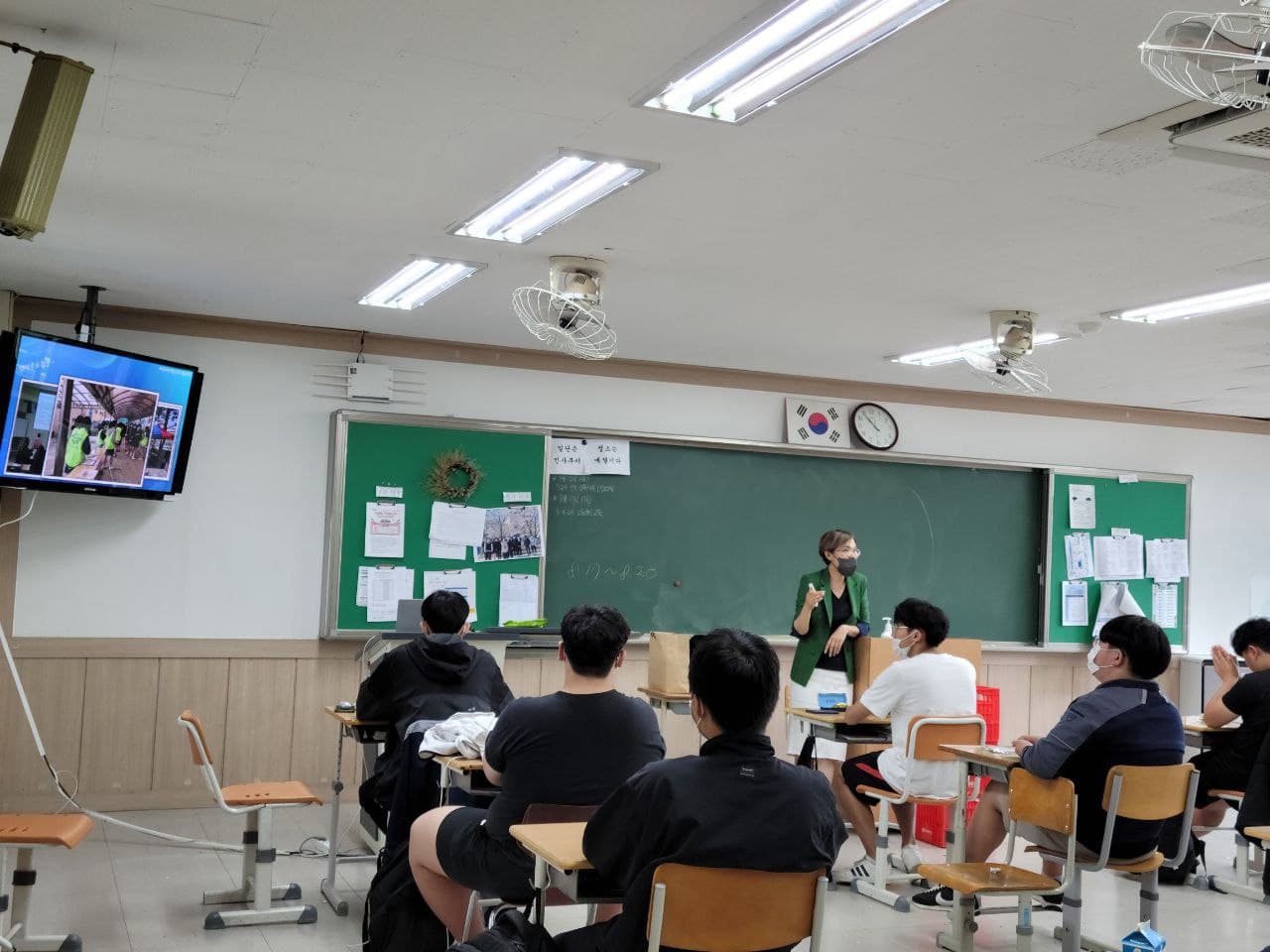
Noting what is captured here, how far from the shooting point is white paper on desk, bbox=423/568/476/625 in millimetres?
6941

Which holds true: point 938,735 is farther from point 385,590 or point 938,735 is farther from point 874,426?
point 874,426

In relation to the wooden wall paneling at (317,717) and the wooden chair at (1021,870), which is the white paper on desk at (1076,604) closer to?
the wooden chair at (1021,870)

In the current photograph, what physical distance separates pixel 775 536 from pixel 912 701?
285 cm

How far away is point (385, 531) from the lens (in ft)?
22.4

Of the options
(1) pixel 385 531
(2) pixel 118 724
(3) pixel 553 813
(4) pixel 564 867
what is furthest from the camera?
(1) pixel 385 531

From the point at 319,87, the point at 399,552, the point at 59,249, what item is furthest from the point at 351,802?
the point at 319,87

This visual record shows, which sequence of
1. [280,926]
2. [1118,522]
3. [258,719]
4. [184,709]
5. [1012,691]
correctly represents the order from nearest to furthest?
1. [280,926]
2. [184,709]
3. [258,719]
4. [1012,691]
5. [1118,522]

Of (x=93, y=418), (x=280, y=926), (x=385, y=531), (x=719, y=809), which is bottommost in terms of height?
(x=280, y=926)

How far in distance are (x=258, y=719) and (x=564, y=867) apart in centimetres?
450

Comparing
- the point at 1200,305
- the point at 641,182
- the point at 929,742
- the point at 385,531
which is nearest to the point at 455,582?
the point at 385,531

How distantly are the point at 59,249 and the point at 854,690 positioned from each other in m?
4.21

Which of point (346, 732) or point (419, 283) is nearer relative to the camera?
point (346, 732)

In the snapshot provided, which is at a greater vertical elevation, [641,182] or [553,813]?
[641,182]

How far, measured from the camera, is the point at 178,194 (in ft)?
13.8
